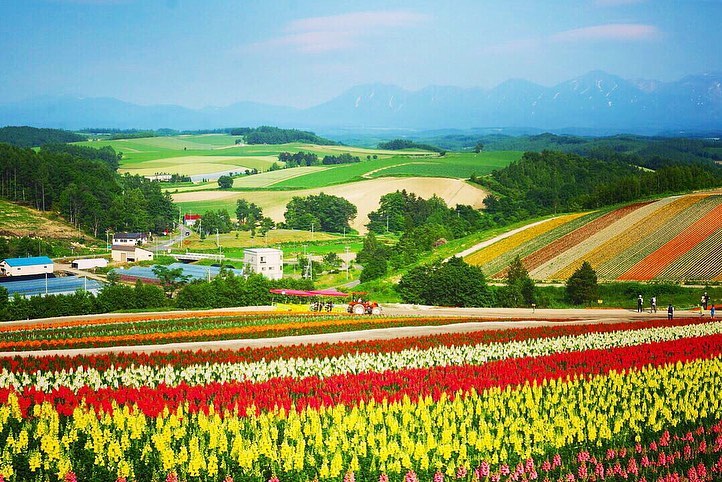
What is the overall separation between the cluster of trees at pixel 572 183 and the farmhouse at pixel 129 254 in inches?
2011

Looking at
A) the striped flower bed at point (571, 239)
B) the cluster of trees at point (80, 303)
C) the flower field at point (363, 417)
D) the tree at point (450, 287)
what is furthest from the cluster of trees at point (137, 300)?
the flower field at point (363, 417)

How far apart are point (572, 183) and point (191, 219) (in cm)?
6553

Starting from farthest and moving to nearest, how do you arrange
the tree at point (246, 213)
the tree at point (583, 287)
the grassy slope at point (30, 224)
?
the tree at point (246, 213), the grassy slope at point (30, 224), the tree at point (583, 287)

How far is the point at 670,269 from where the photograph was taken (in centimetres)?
6512

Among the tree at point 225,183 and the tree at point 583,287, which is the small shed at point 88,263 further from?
the tree at point 225,183

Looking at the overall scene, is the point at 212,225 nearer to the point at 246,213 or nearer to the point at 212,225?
the point at 212,225

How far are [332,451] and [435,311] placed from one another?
130 feet

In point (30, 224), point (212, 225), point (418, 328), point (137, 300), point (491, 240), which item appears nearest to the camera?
point (418, 328)

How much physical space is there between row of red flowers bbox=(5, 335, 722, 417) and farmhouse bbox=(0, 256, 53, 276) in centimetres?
7140

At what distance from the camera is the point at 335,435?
1631 centimetres

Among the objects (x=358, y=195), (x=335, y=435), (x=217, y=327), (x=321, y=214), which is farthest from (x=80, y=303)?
(x=358, y=195)

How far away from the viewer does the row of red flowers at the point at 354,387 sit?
19.4m

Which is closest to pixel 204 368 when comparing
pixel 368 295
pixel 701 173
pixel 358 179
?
pixel 368 295

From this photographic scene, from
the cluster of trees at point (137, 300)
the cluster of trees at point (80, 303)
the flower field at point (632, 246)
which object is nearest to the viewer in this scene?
the cluster of trees at point (80, 303)
